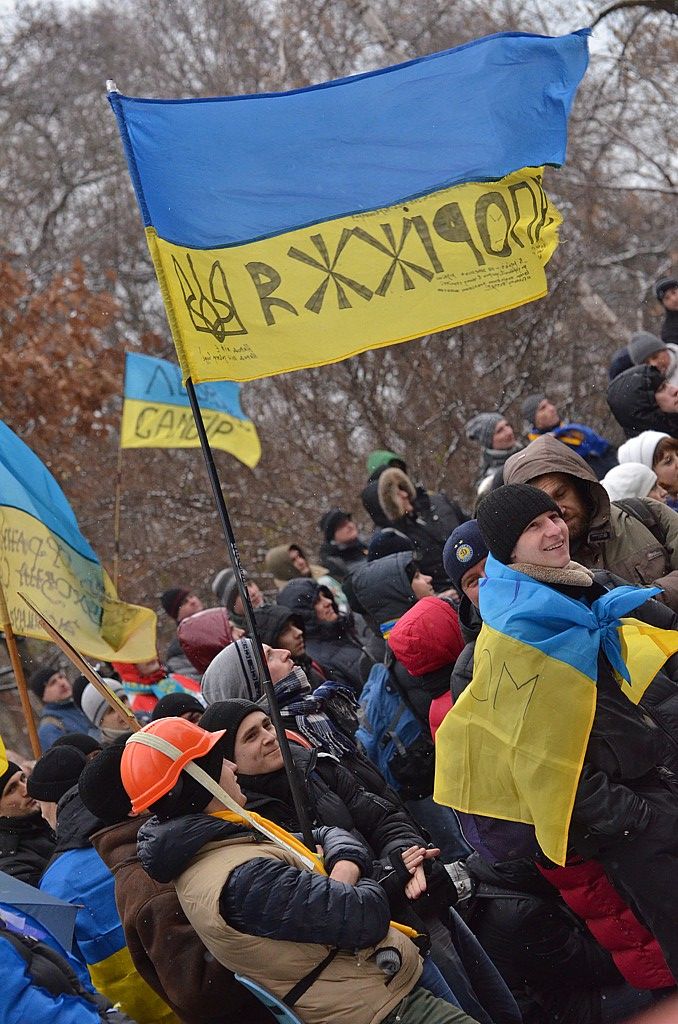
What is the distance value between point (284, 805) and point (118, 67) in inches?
980

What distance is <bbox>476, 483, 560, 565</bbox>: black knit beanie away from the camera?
13.2ft

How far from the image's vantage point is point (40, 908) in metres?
4.39

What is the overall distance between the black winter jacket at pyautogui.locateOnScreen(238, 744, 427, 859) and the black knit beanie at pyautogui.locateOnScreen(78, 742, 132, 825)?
1.44 feet

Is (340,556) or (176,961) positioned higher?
(340,556)

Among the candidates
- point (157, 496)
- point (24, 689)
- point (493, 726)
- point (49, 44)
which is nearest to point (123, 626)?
point (24, 689)

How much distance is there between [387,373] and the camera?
13.4 meters

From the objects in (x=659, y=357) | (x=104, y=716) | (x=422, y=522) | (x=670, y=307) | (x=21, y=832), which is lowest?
(x=21, y=832)

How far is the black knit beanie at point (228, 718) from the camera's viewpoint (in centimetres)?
424

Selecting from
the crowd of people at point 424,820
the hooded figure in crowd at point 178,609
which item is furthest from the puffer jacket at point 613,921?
the hooded figure in crowd at point 178,609

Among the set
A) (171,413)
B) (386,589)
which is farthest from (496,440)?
(171,413)

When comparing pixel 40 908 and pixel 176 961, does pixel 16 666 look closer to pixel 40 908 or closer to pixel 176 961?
pixel 40 908

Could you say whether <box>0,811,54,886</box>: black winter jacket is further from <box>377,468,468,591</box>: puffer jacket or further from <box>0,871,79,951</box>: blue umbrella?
<box>377,468,468,591</box>: puffer jacket

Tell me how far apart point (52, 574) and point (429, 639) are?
2400 millimetres

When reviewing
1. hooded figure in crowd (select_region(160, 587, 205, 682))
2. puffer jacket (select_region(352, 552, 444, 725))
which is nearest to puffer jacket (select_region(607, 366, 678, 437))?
puffer jacket (select_region(352, 552, 444, 725))
